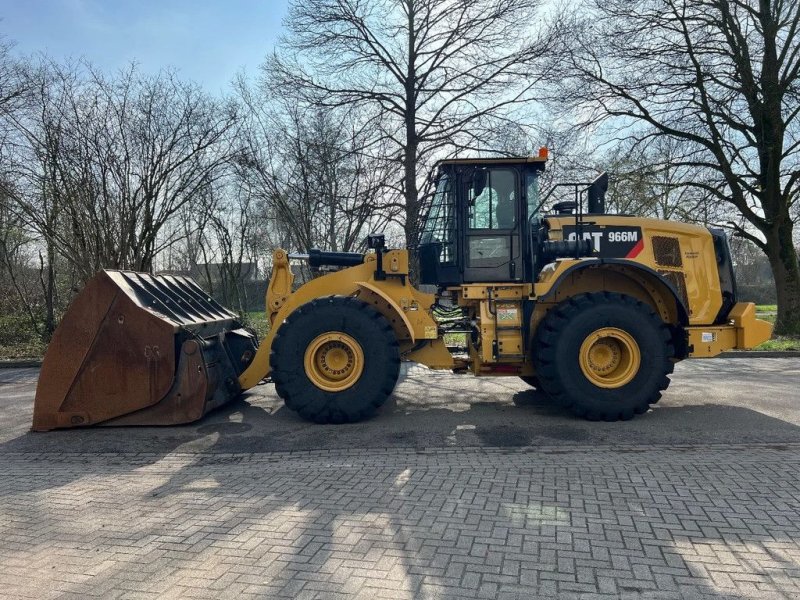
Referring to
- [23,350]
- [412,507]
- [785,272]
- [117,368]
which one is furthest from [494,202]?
[785,272]

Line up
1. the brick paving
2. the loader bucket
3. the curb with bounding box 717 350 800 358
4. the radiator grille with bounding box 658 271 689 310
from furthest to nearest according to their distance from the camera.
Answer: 1. the curb with bounding box 717 350 800 358
2. the radiator grille with bounding box 658 271 689 310
3. the loader bucket
4. the brick paving

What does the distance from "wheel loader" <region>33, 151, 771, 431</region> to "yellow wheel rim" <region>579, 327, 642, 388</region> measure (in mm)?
16

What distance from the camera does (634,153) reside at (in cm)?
1767

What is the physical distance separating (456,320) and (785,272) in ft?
45.8

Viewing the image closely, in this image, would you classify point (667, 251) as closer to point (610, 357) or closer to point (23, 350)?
point (610, 357)

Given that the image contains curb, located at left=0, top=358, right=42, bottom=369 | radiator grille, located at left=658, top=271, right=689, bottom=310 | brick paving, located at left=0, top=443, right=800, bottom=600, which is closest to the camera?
brick paving, located at left=0, top=443, right=800, bottom=600

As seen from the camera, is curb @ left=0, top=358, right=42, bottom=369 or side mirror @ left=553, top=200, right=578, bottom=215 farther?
curb @ left=0, top=358, right=42, bottom=369

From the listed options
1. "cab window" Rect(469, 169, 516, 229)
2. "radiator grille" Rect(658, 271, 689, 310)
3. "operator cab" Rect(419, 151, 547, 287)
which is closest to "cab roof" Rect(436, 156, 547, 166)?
"operator cab" Rect(419, 151, 547, 287)

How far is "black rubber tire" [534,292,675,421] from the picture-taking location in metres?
6.45

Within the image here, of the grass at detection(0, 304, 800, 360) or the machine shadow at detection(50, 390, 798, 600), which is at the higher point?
the grass at detection(0, 304, 800, 360)

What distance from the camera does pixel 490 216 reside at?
7066mm

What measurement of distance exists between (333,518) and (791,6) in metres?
19.1

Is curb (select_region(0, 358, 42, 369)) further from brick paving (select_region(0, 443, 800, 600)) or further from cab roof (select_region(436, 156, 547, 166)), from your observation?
cab roof (select_region(436, 156, 547, 166))

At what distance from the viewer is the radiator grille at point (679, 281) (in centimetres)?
708
